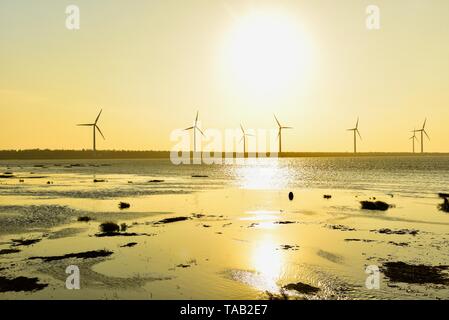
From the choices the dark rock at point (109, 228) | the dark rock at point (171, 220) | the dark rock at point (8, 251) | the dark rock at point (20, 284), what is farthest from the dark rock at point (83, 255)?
the dark rock at point (171, 220)

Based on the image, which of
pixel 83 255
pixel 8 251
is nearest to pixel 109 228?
pixel 83 255

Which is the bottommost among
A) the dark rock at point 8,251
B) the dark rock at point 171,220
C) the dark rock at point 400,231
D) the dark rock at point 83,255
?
the dark rock at point 400,231

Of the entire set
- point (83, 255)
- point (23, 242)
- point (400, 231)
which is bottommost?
point (400, 231)

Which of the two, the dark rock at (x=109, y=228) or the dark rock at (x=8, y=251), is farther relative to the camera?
the dark rock at (x=109, y=228)

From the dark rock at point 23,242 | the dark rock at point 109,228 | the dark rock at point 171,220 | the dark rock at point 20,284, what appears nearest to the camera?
the dark rock at point 20,284

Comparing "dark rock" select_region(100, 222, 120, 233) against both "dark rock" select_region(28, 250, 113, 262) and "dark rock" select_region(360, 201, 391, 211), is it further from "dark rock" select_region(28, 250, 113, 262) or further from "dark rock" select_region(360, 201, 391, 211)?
"dark rock" select_region(360, 201, 391, 211)

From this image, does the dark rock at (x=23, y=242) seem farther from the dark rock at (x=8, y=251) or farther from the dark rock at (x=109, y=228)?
the dark rock at (x=109, y=228)

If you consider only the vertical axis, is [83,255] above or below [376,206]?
above

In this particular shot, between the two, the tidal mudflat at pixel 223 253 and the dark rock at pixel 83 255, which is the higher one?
the dark rock at pixel 83 255

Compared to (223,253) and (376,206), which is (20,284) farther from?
(376,206)

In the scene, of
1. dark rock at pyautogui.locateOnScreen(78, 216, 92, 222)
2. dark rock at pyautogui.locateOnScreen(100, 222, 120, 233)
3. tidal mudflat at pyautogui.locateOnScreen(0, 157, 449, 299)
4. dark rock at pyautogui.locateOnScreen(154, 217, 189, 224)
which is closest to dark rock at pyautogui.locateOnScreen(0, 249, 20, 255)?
tidal mudflat at pyautogui.locateOnScreen(0, 157, 449, 299)

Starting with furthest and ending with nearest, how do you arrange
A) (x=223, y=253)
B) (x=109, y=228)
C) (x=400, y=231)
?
(x=400, y=231) < (x=109, y=228) < (x=223, y=253)
